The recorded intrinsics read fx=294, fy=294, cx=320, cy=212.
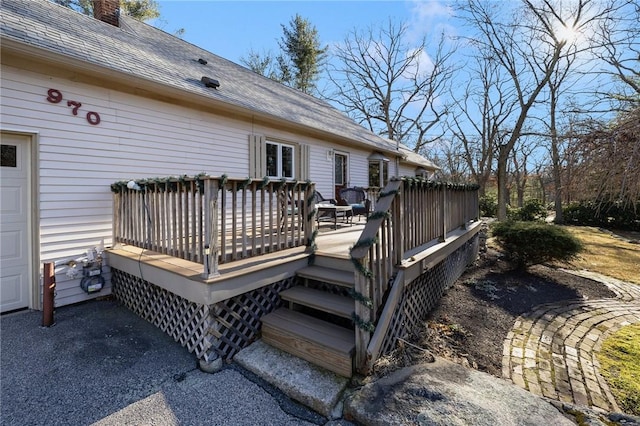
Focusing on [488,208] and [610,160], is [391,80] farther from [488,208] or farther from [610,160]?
[610,160]

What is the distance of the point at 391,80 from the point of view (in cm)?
2184

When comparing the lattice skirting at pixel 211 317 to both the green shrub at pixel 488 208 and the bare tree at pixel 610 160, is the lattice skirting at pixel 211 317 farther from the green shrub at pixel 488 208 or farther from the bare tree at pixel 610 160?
the green shrub at pixel 488 208

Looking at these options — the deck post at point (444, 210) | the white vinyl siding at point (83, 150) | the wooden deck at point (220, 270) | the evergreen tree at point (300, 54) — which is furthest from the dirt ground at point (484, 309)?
the evergreen tree at point (300, 54)

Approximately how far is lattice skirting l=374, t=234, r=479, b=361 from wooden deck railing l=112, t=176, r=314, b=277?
4.72 ft

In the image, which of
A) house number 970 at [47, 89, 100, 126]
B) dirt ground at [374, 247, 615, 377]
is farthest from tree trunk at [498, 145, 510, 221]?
house number 970 at [47, 89, 100, 126]

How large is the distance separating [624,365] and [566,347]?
1.58 feet

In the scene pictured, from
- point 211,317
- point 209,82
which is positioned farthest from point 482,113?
point 211,317

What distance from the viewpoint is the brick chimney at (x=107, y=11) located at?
6328mm

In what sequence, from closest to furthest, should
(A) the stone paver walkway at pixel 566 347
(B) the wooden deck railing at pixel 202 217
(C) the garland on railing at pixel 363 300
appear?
(C) the garland on railing at pixel 363 300 → (A) the stone paver walkway at pixel 566 347 → (B) the wooden deck railing at pixel 202 217

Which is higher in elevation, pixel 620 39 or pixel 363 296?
pixel 620 39

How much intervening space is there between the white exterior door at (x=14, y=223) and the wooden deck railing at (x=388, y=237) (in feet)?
14.3

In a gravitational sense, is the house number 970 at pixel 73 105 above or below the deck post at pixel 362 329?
Result: above

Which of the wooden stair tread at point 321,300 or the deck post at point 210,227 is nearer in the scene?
the deck post at point 210,227

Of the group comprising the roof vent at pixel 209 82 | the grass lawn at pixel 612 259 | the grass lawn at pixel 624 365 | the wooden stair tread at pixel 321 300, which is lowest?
the grass lawn at pixel 624 365
